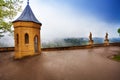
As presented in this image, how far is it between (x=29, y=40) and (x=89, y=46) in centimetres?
1115

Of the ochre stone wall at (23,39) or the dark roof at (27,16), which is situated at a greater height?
the dark roof at (27,16)

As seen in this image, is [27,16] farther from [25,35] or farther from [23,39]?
[23,39]

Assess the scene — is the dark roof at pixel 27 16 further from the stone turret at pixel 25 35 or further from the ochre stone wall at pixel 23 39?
the ochre stone wall at pixel 23 39

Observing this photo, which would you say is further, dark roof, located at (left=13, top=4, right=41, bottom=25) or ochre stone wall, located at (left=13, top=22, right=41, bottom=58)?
dark roof, located at (left=13, top=4, right=41, bottom=25)

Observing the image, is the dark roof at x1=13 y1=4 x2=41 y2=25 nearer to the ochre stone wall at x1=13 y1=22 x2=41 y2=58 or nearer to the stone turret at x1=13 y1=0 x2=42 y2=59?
the stone turret at x1=13 y1=0 x2=42 y2=59

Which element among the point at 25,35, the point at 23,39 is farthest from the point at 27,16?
the point at 23,39

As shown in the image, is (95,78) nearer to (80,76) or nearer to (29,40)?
(80,76)

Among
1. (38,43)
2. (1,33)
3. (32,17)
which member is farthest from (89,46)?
(1,33)

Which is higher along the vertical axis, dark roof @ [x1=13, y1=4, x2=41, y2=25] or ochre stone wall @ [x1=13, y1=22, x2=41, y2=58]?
dark roof @ [x1=13, y1=4, x2=41, y2=25]

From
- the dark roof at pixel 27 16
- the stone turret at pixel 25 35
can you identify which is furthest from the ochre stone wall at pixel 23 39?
the dark roof at pixel 27 16

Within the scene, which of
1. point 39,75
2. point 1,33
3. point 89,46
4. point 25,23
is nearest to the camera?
point 39,75

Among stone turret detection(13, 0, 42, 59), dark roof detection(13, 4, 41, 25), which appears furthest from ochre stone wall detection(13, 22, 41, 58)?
dark roof detection(13, 4, 41, 25)

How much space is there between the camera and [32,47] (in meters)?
15.1

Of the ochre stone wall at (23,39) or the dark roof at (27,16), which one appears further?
the dark roof at (27,16)
